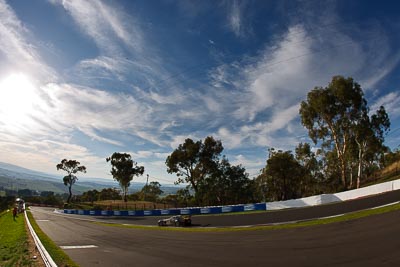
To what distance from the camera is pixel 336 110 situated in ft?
167

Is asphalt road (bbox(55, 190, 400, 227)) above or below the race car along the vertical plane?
above

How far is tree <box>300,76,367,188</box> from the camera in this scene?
161 ft

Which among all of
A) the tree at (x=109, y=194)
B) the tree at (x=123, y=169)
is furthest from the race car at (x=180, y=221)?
the tree at (x=109, y=194)

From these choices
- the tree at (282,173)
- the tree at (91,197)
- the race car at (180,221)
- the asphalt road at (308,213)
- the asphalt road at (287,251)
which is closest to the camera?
the asphalt road at (287,251)

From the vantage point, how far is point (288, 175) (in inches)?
2685

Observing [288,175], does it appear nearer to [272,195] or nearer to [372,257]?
[272,195]

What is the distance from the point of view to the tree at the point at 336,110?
49.1 m

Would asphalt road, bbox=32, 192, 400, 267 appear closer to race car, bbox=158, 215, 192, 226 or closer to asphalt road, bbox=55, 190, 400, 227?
asphalt road, bbox=55, 190, 400, 227

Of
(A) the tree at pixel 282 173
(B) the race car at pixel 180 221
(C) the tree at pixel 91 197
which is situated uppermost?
(A) the tree at pixel 282 173

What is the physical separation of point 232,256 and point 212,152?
57.0 meters

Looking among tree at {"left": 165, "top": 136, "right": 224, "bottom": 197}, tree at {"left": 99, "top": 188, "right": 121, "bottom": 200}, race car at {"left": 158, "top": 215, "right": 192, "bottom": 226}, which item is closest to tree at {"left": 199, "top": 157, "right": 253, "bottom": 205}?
tree at {"left": 165, "top": 136, "right": 224, "bottom": 197}

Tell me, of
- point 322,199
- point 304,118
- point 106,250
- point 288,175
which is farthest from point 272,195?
point 106,250

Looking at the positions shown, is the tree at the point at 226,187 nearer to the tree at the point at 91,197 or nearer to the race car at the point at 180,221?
the race car at the point at 180,221

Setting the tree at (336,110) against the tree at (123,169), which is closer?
the tree at (336,110)
